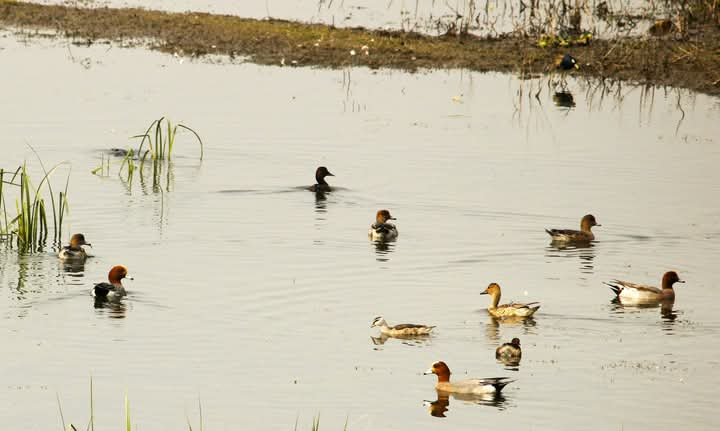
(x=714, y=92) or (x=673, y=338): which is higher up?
(x=714, y=92)

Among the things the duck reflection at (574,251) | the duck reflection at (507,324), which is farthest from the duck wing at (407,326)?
the duck reflection at (574,251)

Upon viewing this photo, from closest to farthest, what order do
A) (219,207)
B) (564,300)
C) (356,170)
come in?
(564,300), (219,207), (356,170)

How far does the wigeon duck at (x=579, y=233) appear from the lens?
21.5m

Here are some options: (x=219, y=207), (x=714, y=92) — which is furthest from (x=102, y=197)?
(x=714, y=92)

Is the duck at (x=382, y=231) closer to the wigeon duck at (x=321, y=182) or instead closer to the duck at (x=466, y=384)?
the wigeon duck at (x=321, y=182)

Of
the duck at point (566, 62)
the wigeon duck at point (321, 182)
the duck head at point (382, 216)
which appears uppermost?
the duck at point (566, 62)

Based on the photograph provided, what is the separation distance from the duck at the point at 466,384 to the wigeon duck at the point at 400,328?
64.1 inches

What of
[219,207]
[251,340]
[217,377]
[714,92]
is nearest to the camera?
[217,377]

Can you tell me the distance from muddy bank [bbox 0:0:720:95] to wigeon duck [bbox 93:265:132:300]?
19.9 meters

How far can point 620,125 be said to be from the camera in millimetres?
31203

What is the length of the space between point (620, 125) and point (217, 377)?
60.6ft

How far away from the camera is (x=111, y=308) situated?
57.5 feet

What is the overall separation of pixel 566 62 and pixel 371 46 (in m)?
5.84

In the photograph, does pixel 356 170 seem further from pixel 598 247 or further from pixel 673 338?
pixel 673 338
